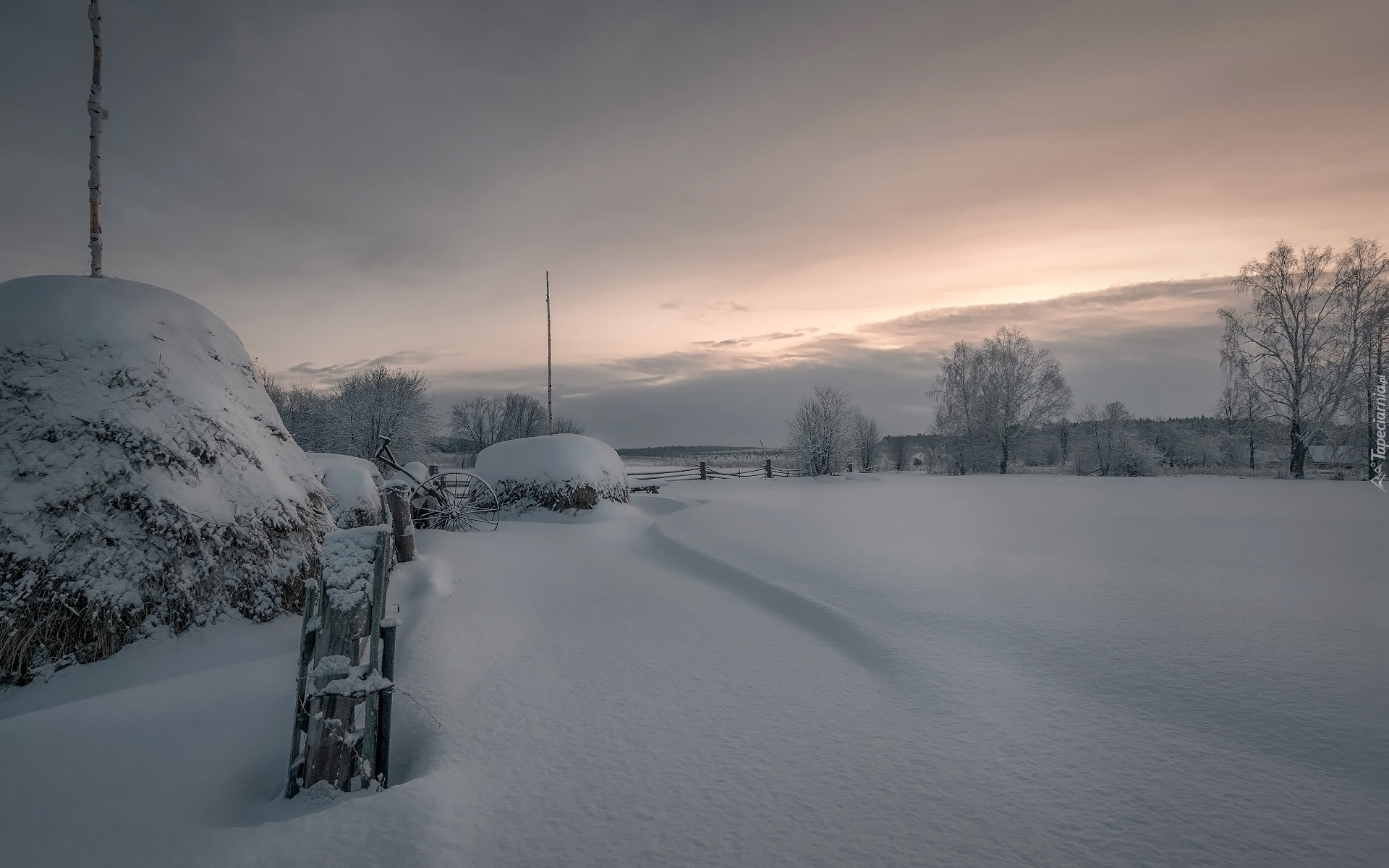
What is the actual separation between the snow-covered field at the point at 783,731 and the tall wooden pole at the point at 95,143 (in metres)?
4.15

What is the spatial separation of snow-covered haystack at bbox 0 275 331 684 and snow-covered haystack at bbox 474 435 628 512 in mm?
6550

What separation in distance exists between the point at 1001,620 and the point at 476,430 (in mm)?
54523

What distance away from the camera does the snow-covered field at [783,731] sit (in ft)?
7.89

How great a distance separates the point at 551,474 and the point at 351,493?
14.8ft

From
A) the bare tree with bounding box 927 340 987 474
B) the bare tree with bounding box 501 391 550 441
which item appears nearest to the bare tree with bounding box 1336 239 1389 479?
the bare tree with bounding box 927 340 987 474

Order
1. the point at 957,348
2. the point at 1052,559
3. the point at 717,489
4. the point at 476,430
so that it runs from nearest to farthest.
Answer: the point at 1052,559 → the point at 717,489 → the point at 957,348 → the point at 476,430

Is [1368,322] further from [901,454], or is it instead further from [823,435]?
[901,454]

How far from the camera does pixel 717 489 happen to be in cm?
2022

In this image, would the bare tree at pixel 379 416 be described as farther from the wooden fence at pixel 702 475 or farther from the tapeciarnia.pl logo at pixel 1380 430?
the tapeciarnia.pl logo at pixel 1380 430

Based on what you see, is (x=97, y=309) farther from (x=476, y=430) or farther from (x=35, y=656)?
(x=476, y=430)

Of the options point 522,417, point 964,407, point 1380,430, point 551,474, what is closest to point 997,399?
point 964,407

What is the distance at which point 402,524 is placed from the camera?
7.14 meters

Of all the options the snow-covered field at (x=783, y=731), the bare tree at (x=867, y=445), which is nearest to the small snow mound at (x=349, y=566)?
the snow-covered field at (x=783, y=731)

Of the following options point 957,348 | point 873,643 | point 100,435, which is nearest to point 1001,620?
point 873,643
